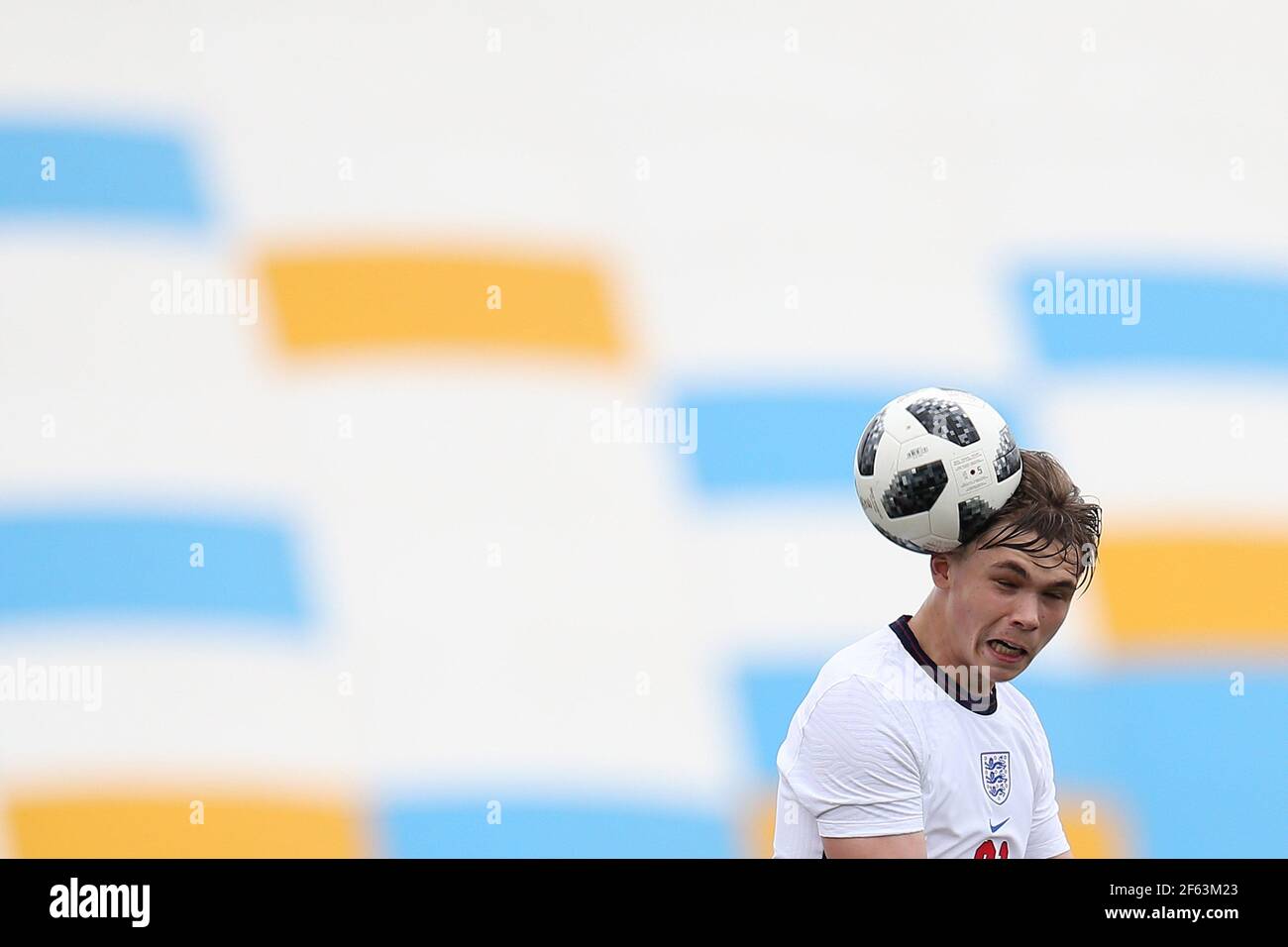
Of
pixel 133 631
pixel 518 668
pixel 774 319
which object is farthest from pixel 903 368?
pixel 133 631

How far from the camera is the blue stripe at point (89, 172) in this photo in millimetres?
3635

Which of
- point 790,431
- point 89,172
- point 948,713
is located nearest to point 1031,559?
point 948,713

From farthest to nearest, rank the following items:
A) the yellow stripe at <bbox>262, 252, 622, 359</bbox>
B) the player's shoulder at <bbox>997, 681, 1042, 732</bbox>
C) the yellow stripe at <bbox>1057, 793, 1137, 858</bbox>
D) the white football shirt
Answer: the yellow stripe at <bbox>262, 252, 622, 359</bbox> < the yellow stripe at <bbox>1057, 793, 1137, 858</bbox> < the player's shoulder at <bbox>997, 681, 1042, 732</bbox> < the white football shirt

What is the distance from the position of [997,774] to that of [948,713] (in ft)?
0.44

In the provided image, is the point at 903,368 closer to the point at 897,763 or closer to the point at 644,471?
the point at 644,471

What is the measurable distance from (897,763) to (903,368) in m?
1.97

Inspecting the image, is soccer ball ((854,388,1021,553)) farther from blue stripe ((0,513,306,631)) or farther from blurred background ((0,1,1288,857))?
blue stripe ((0,513,306,631))

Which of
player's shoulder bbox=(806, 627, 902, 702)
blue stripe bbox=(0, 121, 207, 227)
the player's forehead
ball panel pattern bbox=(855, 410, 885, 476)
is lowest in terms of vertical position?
player's shoulder bbox=(806, 627, 902, 702)

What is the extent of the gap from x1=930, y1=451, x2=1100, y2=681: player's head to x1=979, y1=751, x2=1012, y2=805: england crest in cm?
13

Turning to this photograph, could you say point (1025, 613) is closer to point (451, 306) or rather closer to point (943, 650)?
point (943, 650)

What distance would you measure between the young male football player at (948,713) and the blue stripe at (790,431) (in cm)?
158

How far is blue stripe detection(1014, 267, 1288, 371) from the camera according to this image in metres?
3.59

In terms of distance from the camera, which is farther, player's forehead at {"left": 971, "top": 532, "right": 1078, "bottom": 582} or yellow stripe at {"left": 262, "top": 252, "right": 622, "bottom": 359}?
yellow stripe at {"left": 262, "top": 252, "right": 622, "bottom": 359}

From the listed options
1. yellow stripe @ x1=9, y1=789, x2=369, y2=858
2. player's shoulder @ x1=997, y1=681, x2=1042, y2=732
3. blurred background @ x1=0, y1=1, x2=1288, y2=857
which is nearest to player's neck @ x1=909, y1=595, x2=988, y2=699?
player's shoulder @ x1=997, y1=681, x2=1042, y2=732
